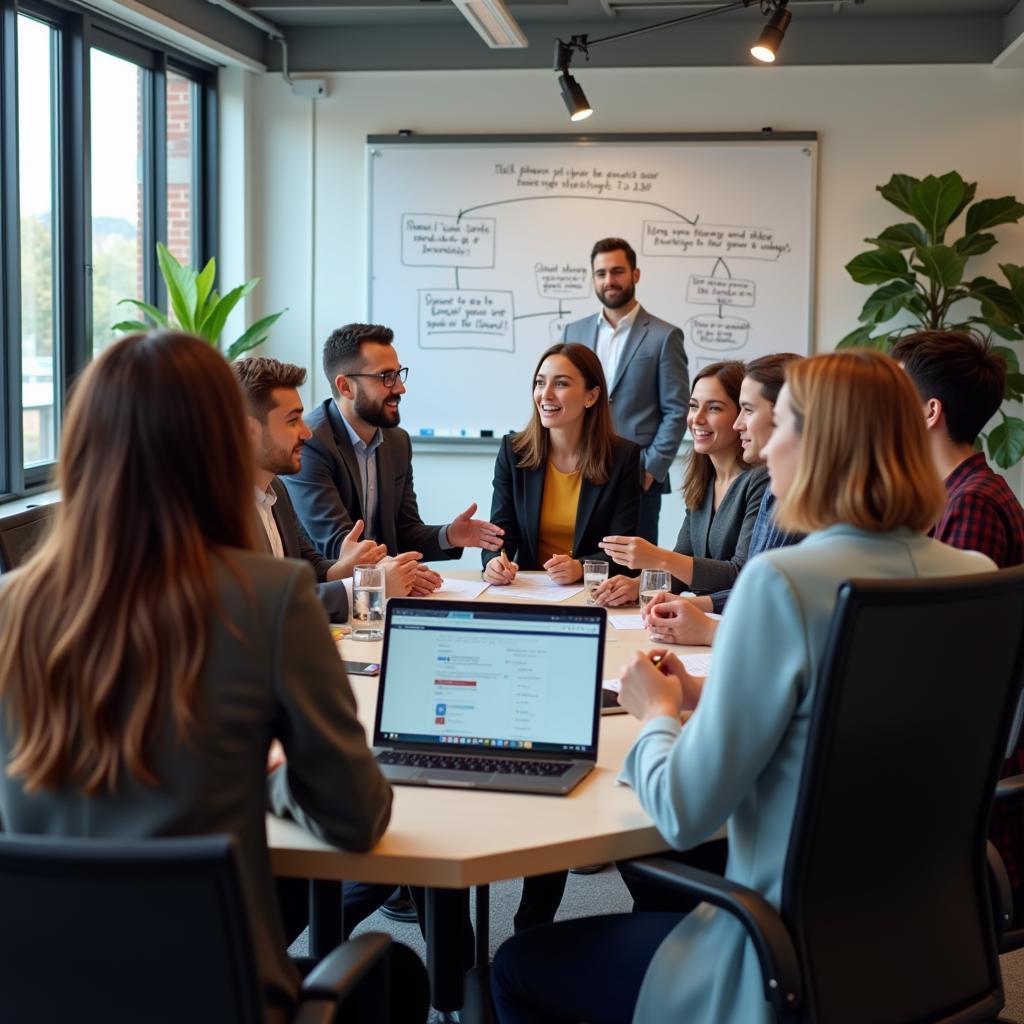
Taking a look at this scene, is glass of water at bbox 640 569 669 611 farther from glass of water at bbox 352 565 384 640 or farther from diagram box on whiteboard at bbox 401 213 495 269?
diagram box on whiteboard at bbox 401 213 495 269

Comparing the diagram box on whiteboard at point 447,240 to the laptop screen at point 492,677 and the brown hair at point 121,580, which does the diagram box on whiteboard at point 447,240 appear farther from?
the brown hair at point 121,580

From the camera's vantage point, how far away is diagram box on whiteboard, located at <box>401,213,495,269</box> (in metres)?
6.04

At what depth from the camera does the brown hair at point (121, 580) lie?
126 centimetres

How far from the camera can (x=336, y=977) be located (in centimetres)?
135

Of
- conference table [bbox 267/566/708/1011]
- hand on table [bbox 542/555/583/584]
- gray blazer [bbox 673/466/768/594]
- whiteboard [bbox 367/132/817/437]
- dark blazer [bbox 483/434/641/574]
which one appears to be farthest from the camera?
whiteboard [bbox 367/132/817/437]

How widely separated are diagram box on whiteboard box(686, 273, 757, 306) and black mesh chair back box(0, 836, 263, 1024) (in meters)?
5.05

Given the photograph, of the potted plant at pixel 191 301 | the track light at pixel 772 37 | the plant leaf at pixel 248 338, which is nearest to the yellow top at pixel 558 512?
the track light at pixel 772 37

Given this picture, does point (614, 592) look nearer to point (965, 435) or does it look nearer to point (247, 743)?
point (965, 435)

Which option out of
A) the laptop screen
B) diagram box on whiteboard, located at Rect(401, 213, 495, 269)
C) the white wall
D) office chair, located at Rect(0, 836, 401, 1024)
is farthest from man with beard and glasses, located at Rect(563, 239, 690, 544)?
office chair, located at Rect(0, 836, 401, 1024)

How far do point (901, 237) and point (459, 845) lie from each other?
4517 mm

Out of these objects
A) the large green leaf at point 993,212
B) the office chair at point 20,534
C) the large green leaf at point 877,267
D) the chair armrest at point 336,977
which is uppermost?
the large green leaf at point 993,212

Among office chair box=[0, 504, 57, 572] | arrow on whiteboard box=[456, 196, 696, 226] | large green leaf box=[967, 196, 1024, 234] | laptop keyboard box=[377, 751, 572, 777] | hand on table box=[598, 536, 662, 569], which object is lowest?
laptop keyboard box=[377, 751, 572, 777]

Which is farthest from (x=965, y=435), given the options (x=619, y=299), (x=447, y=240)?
(x=447, y=240)

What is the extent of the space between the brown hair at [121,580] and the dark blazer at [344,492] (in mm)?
2231
